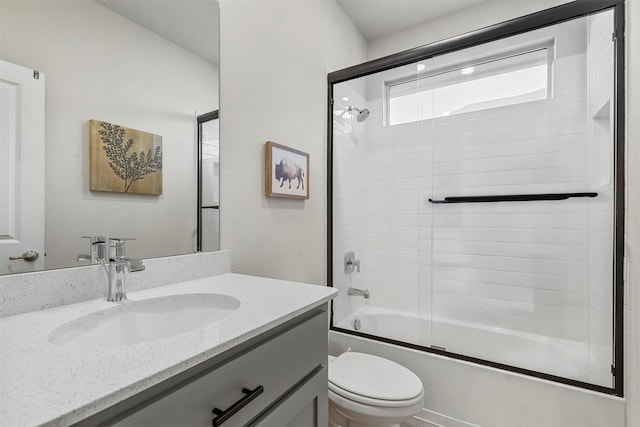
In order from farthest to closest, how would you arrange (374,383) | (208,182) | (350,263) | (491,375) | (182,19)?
1. (350,263)
2. (491,375)
3. (374,383)
4. (208,182)
5. (182,19)

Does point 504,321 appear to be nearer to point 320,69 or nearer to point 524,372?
point 524,372

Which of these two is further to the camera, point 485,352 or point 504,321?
point 504,321

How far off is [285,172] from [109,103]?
0.85 meters

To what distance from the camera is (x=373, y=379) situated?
143 centimetres

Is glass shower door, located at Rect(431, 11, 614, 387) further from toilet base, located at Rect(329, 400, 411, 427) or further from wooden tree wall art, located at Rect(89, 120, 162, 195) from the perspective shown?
wooden tree wall art, located at Rect(89, 120, 162, 195)

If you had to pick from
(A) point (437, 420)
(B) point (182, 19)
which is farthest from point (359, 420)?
(B) point (182, 19)

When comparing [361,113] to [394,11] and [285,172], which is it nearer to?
[394,11]

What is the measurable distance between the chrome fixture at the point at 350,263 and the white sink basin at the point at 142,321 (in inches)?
55.9

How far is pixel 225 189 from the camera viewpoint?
4.34 feet

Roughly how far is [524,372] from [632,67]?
1.47 metres

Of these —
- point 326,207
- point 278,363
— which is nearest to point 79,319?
point 278,363

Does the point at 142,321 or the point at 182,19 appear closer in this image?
the point at 142,321

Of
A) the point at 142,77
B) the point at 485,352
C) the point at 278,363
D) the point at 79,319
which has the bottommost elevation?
the point at 485,352

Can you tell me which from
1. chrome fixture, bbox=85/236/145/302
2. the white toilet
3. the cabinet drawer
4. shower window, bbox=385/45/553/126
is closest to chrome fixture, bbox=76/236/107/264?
chrome fixture, bbox=85/236/145/302
